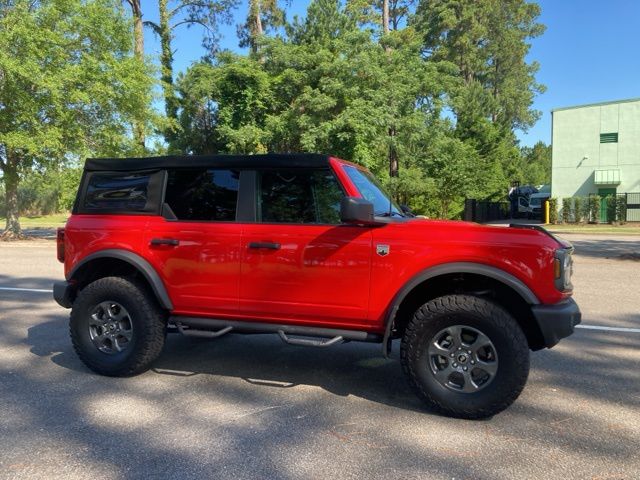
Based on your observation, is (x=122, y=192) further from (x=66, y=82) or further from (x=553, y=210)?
(x=553, y=210)

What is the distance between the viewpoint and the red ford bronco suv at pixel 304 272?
12.0ft

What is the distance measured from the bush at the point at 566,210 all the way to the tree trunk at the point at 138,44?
1061 inches

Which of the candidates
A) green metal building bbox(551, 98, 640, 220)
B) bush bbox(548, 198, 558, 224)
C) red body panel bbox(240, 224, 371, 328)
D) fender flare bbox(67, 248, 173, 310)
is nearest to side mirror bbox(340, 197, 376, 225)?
red body panel bbox(240, 224, 371, 328)

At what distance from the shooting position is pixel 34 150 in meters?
18.9

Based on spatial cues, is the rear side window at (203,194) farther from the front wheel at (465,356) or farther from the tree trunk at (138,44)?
the tree trunk at (138,44)

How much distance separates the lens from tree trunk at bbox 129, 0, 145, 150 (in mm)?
22219

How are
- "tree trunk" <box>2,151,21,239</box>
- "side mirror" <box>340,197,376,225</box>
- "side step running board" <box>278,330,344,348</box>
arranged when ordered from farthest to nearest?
"tree trunk" <box>2,151,21,239</box>, "side step running board" <box>278,330,344,348</box>, "side mirror" <box>340,197,376,225</box>

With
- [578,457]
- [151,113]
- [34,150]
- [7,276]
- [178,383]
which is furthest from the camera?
[151,113]

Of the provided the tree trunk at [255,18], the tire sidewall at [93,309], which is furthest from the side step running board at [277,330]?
the tree trunk at [255,18]

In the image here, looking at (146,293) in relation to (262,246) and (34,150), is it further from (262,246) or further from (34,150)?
(34,150)

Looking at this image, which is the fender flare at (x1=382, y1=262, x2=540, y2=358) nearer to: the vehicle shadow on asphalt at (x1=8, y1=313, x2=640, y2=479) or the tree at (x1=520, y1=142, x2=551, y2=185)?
the vehicle shadow on asphalt at (x1=8, y1=313, x2=640, y2=479)

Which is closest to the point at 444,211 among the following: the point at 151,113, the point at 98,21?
the point at 151,113

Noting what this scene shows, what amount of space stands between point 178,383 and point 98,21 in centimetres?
1950

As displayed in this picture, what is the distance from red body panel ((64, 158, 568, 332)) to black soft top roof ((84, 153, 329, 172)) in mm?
247
